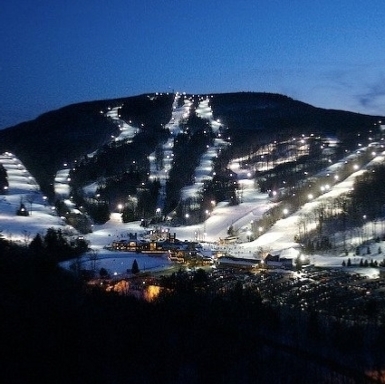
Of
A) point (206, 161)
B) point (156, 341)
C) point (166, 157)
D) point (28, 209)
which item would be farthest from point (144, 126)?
point (156, 341)

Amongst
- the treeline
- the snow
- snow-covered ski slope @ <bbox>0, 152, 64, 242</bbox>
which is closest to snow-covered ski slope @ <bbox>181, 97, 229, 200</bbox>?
the snow

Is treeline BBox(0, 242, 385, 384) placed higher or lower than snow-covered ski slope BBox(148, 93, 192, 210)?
lower

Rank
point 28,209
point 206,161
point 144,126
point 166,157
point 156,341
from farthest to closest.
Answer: point 144,126
point 166,157
point 206,161
point 28,209
point 156,341

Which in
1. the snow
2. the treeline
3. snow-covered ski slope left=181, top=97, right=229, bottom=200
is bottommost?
the treeline

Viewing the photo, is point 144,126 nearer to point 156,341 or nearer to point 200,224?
point 200,224

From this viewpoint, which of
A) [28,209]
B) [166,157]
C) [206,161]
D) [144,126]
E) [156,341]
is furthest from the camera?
[144,126]

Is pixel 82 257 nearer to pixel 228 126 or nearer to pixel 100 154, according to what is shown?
pixel 100 154

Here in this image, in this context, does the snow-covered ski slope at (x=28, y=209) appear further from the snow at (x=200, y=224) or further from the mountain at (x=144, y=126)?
the mountain at (x=144, y=126)

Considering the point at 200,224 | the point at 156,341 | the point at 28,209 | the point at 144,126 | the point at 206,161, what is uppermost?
the point at 144,126

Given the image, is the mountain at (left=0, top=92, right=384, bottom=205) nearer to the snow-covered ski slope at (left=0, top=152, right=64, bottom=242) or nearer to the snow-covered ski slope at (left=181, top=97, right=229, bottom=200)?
the snow-covered ski slope at (left=181, top=97, right=229, bottom=200)
